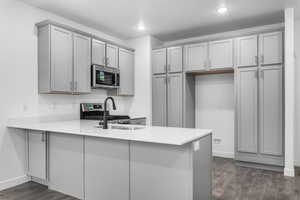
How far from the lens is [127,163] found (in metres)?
2.17

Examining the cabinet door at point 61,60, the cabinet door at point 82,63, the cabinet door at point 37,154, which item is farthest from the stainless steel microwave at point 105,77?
the cabinet door at point 37,154

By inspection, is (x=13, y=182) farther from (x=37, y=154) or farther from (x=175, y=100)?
(x=175, y=100)

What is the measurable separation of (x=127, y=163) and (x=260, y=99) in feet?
9.45

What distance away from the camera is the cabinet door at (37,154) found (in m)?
2.87

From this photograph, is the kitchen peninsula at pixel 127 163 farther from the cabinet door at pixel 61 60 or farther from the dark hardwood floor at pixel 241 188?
the cabinet door at pixel 61 60

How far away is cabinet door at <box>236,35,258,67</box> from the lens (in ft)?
12.8

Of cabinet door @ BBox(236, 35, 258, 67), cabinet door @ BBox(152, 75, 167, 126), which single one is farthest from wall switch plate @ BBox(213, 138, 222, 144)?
cabinet door @ BBox(236, 35, 258, 67)

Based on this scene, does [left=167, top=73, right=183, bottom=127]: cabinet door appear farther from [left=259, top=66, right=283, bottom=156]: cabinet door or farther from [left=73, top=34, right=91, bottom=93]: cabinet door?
[left=73, top=34, right=91, bottom=93]: cabinet door

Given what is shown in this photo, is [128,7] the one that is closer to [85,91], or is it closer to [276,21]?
[85,91]

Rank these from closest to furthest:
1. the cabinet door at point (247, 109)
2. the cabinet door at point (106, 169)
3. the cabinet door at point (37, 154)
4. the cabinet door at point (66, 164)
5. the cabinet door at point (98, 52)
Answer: the cabinet door at point (106, 169) < the cabinet door at point (66, 164) < the cabinet door at point (37, 154) < the cabinet door at point (247, 109) < the cabinet door at point (98, 52)

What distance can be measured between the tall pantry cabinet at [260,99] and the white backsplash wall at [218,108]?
24.9 inches

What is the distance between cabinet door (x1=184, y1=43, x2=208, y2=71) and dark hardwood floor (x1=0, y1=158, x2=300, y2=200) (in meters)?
2.11

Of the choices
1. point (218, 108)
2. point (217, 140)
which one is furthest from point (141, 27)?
point (217, 140)

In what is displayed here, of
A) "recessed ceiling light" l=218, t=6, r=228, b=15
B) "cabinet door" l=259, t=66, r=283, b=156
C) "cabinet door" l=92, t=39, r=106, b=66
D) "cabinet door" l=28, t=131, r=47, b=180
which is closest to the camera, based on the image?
"cabinet door" l=28, t=131, r=47, b=180
